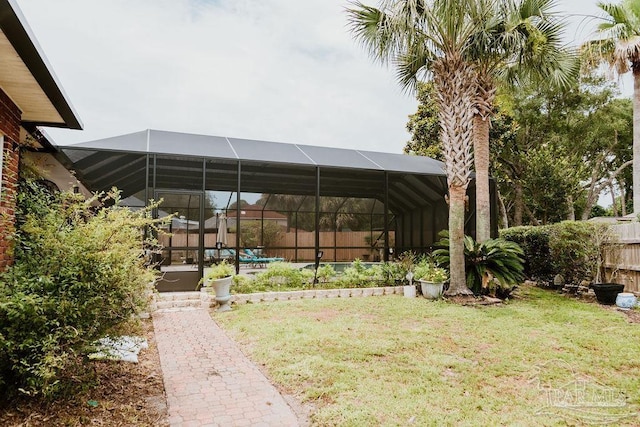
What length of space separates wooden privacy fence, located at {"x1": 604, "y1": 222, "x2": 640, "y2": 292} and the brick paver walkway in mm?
8711

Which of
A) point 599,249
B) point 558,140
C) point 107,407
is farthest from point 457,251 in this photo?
point 558,140

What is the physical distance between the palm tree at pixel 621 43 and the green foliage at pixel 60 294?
12305mm

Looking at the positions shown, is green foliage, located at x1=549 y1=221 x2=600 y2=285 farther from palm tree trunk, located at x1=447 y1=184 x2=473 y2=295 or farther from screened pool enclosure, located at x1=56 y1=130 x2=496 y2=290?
palm tree trunk, located at x1=447 y1=184 x2=473 y2=295

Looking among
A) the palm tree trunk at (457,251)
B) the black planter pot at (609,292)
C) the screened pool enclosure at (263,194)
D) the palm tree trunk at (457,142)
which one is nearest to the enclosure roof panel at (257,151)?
the screened pool enclosure at (263,194)

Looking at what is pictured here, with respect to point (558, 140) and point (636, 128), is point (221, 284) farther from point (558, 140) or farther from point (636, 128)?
point (558, 140)

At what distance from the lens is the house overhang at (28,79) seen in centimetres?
270

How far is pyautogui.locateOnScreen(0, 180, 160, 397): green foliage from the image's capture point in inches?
108

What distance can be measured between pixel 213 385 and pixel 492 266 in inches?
265

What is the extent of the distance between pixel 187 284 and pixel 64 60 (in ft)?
29.5

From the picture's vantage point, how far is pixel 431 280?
332 inches

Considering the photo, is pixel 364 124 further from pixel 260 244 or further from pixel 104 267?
pixel 104 267

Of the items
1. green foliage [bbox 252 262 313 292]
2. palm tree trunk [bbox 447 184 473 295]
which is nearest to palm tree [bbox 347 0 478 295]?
palm tree trunk [bbox 447 184 473 295]

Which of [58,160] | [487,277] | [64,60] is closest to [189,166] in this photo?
[58,160]

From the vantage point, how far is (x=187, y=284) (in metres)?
8.41
